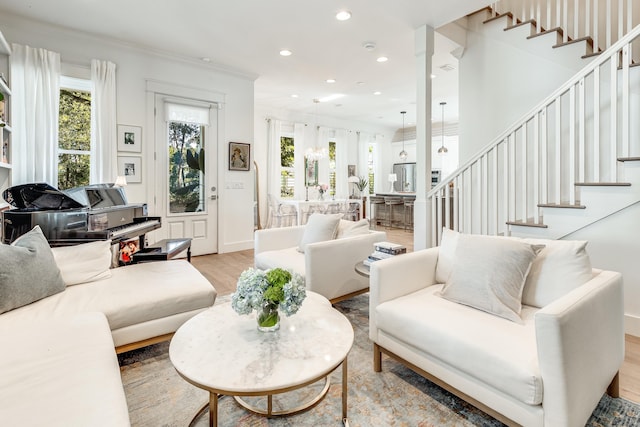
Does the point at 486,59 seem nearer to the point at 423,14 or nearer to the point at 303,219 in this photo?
the point at 423,14

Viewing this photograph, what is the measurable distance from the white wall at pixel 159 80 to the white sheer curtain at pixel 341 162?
3736mm

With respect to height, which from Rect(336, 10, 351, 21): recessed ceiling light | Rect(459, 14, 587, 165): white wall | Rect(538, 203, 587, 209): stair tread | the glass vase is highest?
Rect(336, 10, 351, 21): recessed ceiling light

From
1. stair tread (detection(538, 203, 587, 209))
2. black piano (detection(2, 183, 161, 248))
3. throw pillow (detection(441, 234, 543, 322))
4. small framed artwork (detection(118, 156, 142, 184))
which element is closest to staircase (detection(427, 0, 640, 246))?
stair tread (detection(538, 203, 587, 209))

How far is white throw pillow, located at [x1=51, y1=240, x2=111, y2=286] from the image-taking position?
2.12 m

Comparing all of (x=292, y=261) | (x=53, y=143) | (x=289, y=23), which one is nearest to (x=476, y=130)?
(x=289, y=23)

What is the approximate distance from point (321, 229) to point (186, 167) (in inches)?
108

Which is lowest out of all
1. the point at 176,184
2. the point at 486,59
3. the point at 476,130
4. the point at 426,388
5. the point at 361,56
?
the point at 426,388

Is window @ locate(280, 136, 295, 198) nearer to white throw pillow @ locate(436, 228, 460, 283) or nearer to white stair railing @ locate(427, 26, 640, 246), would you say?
white stair railing @ locate(427, 26, 640, 246)

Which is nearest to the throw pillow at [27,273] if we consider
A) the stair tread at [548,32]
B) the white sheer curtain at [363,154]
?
the stair tread at [548,32]

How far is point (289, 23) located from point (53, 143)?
2914 millimetres

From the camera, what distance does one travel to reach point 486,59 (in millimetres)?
3980

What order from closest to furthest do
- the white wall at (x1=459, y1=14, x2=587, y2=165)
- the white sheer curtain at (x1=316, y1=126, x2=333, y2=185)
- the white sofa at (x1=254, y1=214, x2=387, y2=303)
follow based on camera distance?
1. the white sofa at (x1=254, y1=214, x2=387, y2=303)
2. the white wall at (x1=459, y1=14, x2=587, y2=165)
3. the white sheer curtain at (x1=316, y1=126, x2=333, y2=185)

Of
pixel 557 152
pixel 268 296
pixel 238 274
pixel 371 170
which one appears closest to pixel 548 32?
pixel 557 152

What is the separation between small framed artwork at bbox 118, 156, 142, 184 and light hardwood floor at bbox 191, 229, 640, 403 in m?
1.34
